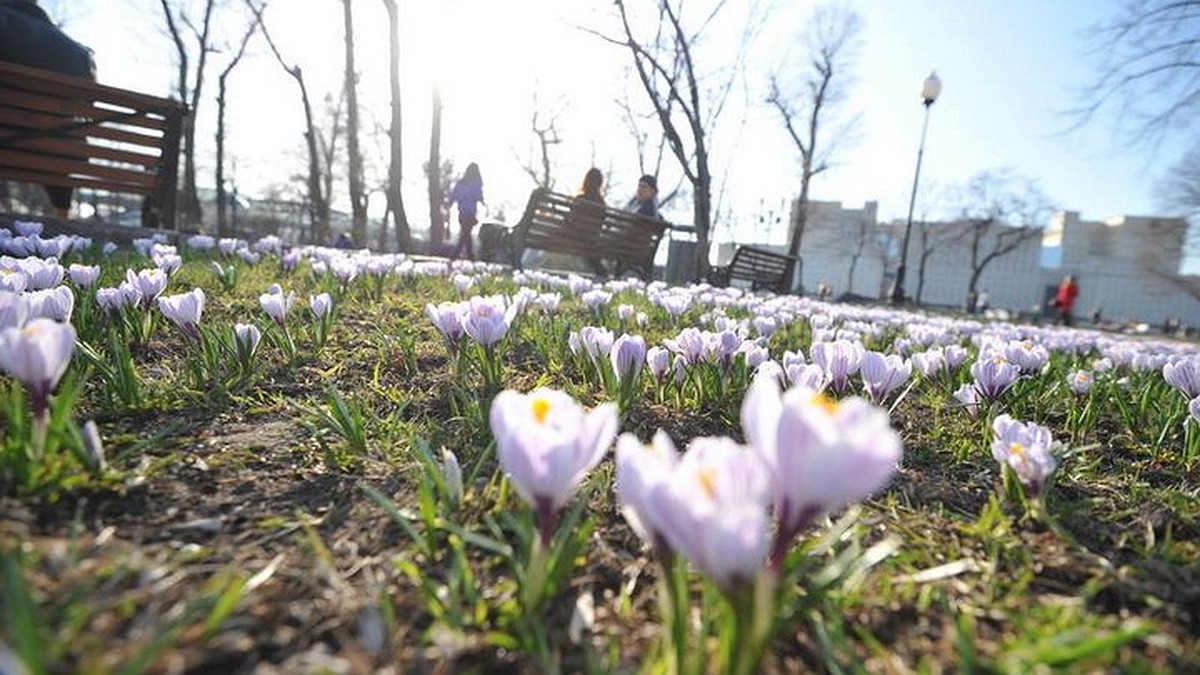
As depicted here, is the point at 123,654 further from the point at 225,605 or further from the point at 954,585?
the point at 954,585

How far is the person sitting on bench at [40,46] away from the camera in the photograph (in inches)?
239

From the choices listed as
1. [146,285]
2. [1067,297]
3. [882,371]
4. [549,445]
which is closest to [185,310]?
[146,285]

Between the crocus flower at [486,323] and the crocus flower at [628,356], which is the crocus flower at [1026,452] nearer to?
the crocus flower at [628,356]

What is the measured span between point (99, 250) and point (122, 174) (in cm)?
166

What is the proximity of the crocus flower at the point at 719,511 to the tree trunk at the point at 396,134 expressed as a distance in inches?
493

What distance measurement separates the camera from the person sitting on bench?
6.06 m

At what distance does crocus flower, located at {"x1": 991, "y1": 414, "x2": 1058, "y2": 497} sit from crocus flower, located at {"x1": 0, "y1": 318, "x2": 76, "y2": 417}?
187cm

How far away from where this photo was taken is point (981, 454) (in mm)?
1964

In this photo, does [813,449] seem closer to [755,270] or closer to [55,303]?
[55,303]

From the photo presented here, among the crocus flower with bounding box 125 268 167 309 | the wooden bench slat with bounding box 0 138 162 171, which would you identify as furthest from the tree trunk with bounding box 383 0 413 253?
the crocus flower with bounding box 125 268 167 309

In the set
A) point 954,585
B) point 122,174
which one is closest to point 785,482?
point 954,585

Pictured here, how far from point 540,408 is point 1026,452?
1.06 m

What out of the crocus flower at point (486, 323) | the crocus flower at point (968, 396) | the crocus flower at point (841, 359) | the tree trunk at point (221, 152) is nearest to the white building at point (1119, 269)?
the tree trunk at point (221, 152)

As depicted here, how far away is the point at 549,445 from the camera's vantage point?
34.5 inches
